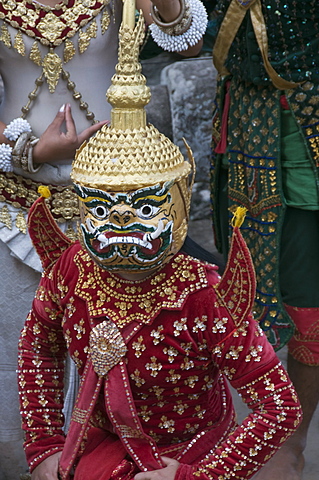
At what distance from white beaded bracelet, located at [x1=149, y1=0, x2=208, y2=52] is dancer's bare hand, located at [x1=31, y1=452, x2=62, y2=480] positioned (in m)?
1.12

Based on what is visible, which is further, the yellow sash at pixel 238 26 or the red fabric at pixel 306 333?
the red fabric at pixel 306 333

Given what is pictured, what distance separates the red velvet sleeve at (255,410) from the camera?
70.9 inches

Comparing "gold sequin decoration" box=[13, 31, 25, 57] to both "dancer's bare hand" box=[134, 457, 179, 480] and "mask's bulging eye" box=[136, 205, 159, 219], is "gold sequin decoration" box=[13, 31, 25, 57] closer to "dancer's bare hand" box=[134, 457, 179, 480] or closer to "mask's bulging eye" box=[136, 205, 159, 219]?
"mask's bulging eye" box=[136, 205, 159, 219]

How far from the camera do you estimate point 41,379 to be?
2.02m

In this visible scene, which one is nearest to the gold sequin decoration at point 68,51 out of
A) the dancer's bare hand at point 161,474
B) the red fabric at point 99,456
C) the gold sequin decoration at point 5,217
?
the gold sequin decoration at point 5,217

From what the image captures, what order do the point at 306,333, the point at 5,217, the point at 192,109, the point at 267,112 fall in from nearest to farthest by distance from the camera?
the point at 5,217 → the point at 267,112 → the point at 306,333 → the point at 192,109

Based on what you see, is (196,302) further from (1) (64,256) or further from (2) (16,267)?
(2) (16,267)

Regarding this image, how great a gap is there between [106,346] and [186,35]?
3.15 feet

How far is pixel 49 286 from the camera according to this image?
1990 millimetres

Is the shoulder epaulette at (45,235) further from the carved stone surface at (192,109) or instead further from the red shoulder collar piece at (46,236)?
the carved stone surface at (192,109)

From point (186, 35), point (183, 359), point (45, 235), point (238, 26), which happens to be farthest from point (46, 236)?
point (238, 26)

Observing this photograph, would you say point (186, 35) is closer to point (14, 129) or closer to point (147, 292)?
point (14, 129)

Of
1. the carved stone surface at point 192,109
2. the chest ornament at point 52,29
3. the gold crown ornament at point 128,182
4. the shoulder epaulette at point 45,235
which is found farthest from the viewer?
the carved stone surface at point 192,109

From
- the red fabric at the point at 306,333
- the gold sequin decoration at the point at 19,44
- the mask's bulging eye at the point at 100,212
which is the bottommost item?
the red fabric at the point at 306,333
